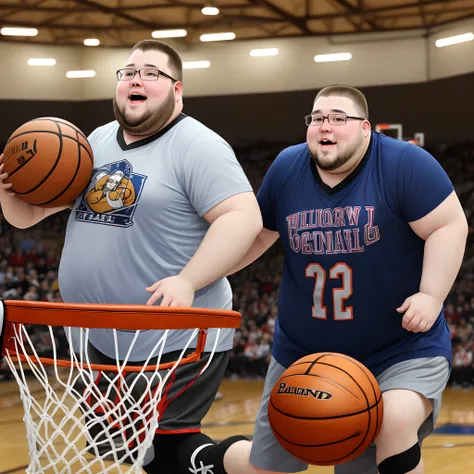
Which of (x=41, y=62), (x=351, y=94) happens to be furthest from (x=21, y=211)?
(x=41, y=62)

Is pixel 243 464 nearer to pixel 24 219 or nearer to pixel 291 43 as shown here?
pixel 24 219

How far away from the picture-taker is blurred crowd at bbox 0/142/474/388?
1216 cm

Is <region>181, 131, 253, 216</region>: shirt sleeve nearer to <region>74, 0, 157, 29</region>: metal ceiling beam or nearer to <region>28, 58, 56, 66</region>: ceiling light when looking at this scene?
<region>74, 0, 157, 29</region>: metal ceiling beam

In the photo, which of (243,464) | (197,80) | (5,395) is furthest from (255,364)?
(243,464)

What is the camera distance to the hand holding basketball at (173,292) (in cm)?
256

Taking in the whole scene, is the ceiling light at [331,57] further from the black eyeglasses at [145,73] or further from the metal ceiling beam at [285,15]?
the black eyeglasses at [145,73]

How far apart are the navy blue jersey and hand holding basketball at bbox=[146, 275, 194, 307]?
2.13 feet

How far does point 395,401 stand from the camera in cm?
283

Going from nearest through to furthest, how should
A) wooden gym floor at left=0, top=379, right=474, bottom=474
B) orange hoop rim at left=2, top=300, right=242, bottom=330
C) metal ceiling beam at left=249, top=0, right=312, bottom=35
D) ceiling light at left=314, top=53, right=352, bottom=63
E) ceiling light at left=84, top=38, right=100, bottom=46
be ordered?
1. orange hoop rim at left=2, top=300, right=242, bottom=330
2. wooden gym floor at left=0, top=379, right=474, bottom=474
3. metal ceiling beam at left=249, top=0, right=312, bottom=35
4. ceiling light at left=314, top=53, right=352, bottom=63
5. ceiling light at left=84, top=38, right=100, bottom=46

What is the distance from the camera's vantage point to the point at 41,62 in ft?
50.9

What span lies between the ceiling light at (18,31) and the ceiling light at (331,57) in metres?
5.25

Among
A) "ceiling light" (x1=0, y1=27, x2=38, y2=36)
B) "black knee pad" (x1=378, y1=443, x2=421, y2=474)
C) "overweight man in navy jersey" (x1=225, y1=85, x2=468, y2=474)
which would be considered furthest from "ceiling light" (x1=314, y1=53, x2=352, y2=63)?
"black knee pad" (x1=378, y1=443, x2=421, y2=474)

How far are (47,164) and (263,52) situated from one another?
12643 mm

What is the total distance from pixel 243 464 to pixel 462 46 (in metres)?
11.6
